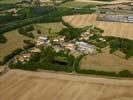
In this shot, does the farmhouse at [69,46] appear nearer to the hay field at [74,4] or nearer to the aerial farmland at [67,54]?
the aerial farmland at [67,54]

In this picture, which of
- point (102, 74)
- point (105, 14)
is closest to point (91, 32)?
point (105, 14)

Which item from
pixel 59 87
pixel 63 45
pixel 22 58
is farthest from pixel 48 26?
pixel 59 87

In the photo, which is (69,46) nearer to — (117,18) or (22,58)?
(22,58)

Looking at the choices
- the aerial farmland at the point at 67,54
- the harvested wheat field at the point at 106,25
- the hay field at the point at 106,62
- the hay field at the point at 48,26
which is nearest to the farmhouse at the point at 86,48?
the aerial farmland at the point at 67,54

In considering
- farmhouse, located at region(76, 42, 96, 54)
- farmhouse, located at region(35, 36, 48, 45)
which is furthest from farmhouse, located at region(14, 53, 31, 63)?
farmhouse, located at region(76, 42, 96, 54)

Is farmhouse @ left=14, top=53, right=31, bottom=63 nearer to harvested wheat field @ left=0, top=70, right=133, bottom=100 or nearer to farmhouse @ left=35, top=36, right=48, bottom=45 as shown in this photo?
harvested wheat field @ left=0, top=70, right=133, bottom=100

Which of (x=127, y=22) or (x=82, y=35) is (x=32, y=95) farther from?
(x=127, y=22)
